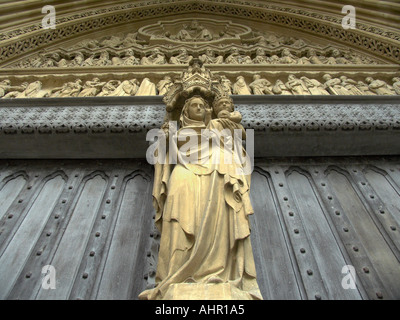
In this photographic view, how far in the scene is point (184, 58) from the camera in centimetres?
628

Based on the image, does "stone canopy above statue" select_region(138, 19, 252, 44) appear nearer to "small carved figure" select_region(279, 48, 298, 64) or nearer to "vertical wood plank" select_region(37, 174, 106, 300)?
"small carved figure" select_region(279, 48, 298, 64)

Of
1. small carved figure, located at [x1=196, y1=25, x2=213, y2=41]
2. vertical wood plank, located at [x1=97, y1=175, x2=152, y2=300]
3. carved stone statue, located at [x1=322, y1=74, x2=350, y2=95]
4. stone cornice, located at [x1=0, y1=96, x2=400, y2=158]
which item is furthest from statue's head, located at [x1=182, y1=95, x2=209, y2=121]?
small carved figure, located at [x1=196, y1=25, x2=213, y2=41]

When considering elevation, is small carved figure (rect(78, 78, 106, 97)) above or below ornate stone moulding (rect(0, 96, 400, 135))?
above

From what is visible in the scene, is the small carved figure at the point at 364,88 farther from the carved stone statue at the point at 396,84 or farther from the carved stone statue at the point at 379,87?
the carved stone statue at the point at 396,84

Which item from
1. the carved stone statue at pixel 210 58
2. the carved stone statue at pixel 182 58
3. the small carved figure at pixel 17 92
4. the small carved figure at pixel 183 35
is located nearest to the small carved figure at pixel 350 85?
the carved stone statue at pixel 210 58

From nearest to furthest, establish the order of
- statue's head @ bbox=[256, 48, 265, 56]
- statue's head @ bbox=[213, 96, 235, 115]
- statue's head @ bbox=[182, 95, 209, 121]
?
statue's head @ bbox=[182, 95, 209, 121], statue's head @ bbox=[213, 96, 235, 115], statue's head @ bbox=[256, 48, 265, 56]

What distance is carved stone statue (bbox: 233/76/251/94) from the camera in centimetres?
500

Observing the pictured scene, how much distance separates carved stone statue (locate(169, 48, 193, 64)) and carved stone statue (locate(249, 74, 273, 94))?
4.26 ft

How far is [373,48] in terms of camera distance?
20.7ft

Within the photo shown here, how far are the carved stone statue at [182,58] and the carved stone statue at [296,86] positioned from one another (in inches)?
68.0

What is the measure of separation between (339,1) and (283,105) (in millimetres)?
4236

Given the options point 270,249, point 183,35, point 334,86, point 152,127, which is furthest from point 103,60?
point 270,249

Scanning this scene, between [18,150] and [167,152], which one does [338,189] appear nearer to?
[167,152]

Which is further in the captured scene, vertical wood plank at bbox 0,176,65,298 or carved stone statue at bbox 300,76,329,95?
carved stone statue at bbox 300,76,329,95
